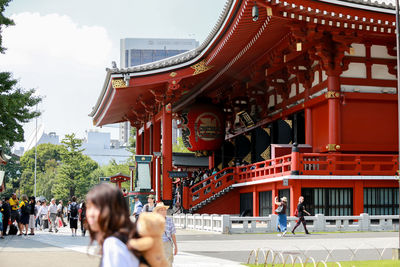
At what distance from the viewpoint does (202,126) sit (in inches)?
1565

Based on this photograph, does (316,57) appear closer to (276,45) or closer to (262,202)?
(276,45)

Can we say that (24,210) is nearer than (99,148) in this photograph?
Yes

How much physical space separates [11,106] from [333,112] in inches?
509

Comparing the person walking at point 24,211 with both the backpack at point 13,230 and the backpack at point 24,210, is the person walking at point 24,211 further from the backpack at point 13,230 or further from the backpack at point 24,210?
the backpack at point 13,230

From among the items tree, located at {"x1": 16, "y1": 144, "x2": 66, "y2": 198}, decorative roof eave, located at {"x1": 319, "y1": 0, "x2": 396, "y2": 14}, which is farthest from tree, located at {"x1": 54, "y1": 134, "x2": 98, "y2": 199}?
decorative roof eave, located at {"x1": 319, "y1": 0, "x2": 396, "y2": 14}

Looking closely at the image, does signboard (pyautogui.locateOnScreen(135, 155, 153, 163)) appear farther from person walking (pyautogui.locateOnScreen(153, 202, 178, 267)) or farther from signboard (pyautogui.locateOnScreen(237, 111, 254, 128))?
person walking (pyautogui.locateOnScreen(153, 202, 178, 267))

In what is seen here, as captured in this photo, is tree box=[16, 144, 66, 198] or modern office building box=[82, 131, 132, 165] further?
modern office building box=[82, 131, 132, 165]

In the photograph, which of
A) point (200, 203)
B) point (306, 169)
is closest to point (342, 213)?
point (306, 169)

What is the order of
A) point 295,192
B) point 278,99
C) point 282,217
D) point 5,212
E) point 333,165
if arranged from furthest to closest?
point 278,99
point 333,165
point 295,192
point 5,212
point 282,217

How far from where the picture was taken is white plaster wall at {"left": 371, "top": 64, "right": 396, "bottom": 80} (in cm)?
2755

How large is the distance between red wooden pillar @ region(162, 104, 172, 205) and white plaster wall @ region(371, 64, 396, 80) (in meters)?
11.8

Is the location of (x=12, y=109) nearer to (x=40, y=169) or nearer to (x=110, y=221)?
(x=110, y=221)

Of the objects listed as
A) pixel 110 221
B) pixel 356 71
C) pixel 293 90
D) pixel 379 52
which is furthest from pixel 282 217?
pixel 110 221

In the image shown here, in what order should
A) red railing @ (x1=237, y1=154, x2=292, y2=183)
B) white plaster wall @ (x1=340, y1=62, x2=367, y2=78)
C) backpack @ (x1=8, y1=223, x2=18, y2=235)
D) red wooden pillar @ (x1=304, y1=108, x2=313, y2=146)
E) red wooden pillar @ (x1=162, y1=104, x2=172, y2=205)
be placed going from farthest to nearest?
red wooden pillar @ (x1=162, y1=104, x2=172, y2=205)
red wooden pillar @ (x1=304, y1=108, x2=313, y2=146)
white plaster wall @ (x1=340, y1=62, x2=367, y2=78)
backpack @ (x1=8, y1=223, x2=18, y2=235)
red railing @ (x1=237, y1=154, x2=292, y2=183)
